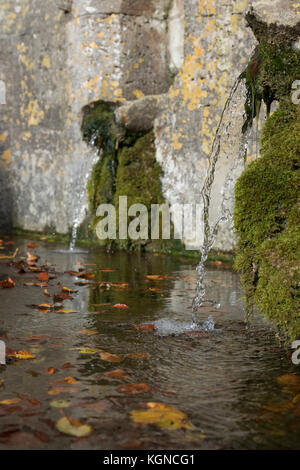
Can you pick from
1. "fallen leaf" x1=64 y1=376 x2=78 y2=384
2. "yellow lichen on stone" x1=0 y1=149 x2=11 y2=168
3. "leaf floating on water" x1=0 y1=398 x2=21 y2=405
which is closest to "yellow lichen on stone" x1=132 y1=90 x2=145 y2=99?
"yellow lichen on stone" x1=0 y1=149 x2=11 y2=168

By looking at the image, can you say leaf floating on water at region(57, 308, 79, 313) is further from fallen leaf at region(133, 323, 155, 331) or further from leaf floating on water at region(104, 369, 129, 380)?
leaf floating on water at region(104, 369, 129, 380)

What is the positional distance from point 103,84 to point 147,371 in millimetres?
5195

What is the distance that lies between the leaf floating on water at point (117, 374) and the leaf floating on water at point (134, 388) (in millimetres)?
107

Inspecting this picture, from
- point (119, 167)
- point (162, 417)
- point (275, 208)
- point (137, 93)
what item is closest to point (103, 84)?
point (137, 93)

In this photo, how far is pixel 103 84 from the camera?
7.10m

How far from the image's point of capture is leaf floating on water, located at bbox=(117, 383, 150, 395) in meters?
2.20

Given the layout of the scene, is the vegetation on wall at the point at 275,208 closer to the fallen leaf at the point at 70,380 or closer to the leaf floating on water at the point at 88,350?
the leaf floating on water at the point at 88,350

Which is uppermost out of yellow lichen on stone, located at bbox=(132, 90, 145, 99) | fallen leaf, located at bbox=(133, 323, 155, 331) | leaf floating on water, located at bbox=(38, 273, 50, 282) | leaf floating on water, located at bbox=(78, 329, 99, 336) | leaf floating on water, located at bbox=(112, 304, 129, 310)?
yellow lichen on stone, located at bbox=(132, 90, 145, 99)

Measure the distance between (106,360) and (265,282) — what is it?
73cm

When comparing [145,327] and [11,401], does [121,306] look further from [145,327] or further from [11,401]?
[11,401]

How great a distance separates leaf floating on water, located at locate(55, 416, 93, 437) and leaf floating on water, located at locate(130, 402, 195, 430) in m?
0.16

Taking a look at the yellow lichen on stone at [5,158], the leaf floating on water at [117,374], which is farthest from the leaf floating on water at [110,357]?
the yellow lichen on stone at [5,158]
